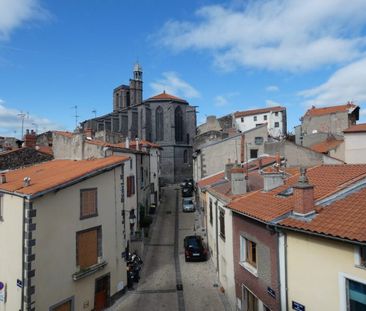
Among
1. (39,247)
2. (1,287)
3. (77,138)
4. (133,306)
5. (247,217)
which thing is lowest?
(133,306)

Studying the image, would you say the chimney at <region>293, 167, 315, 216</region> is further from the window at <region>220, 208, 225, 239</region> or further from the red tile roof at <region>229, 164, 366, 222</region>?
the window at <region>220, 208, 225, 239</region>

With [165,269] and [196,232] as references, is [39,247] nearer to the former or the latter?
[165,269]

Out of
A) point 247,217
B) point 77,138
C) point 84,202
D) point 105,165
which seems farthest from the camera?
point 77,138

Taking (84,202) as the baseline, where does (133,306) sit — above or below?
below

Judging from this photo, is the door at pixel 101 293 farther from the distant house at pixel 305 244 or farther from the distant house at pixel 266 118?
the distant house at pixel 266 118

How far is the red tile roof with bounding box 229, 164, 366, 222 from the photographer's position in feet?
36.4

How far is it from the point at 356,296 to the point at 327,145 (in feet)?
106

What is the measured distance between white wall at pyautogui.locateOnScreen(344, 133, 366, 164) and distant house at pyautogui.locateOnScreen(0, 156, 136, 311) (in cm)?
2386

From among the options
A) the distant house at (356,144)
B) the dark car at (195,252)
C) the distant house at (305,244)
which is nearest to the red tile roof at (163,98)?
the distant house at (356,144)

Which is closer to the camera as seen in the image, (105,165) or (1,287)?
(1,287)

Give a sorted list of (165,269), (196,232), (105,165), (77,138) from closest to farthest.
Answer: (105,165), (165,269), (77,138), (196,232)

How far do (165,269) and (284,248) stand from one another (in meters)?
12.2

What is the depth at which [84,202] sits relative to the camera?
15.5 metres

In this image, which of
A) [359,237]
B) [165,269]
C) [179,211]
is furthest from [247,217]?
[179,211]
